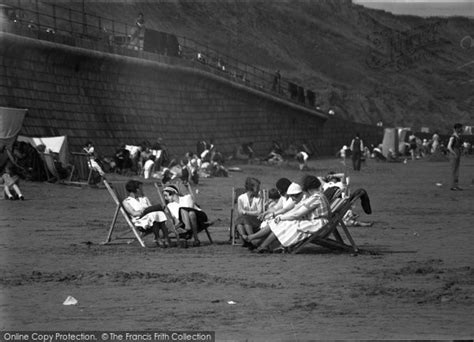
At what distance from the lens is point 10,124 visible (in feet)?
87.6

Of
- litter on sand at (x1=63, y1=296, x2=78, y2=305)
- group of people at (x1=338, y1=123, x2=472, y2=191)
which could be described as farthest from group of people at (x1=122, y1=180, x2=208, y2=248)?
group of people at (x1=338, y1=123, x2=472, y2=191)

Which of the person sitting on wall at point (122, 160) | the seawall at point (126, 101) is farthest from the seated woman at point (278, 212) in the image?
the person sitting on wall at point (122, 160)

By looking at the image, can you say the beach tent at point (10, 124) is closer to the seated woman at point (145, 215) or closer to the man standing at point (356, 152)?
the seated woman at point (145, 215)

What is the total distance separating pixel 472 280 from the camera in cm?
1227

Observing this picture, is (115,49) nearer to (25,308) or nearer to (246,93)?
(246,93)

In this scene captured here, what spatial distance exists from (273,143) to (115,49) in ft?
57.5

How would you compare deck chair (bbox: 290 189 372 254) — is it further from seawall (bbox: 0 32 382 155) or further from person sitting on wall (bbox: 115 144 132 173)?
person sitting on wall (bbox: 115 144 132 173)

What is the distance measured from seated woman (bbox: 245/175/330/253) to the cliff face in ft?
231

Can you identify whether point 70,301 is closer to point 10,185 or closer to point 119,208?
point 119,208

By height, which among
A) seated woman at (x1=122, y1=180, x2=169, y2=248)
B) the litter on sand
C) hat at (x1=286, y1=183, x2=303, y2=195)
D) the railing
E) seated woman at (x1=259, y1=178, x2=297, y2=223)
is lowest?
the litter on sand

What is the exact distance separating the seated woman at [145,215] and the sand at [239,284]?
0.75ft

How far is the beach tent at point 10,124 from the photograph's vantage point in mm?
26356

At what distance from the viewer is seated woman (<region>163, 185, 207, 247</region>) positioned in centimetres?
1563

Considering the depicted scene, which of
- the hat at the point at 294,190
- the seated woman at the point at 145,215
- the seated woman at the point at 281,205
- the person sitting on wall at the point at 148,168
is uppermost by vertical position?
the hat at the point at 294,190
